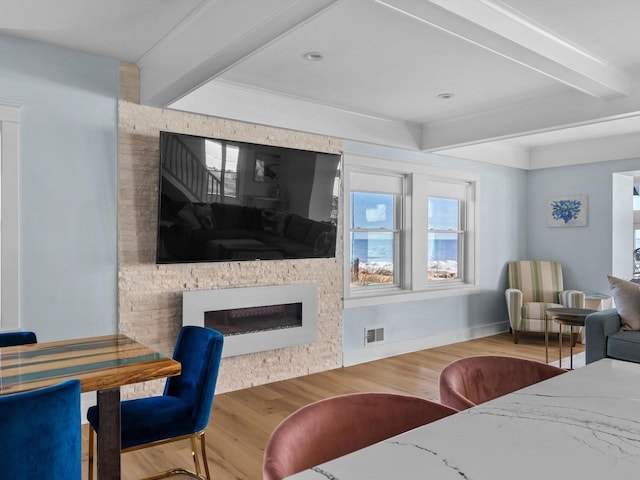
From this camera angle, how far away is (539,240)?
6.47 meters

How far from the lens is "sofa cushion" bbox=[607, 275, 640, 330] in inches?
151

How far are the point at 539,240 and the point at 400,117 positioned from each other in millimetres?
2927

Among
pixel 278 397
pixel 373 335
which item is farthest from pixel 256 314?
pixel 373 335

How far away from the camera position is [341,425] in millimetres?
1187

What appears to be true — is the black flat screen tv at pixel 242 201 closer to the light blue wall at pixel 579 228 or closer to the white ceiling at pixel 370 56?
the white ceiling at pixel 370 56

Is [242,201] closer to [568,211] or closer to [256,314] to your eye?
[256,314]

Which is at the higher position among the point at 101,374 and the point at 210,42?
the point at 210,42

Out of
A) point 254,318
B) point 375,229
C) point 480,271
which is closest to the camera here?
point 254,318

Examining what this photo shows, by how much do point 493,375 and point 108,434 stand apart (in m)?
1.38

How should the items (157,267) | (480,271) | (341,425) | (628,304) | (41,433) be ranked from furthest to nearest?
(480,271) → (628,304) → (157,267) → (41,433) → (341,425)

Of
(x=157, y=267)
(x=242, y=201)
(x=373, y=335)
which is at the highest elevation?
(x=242, y=201)

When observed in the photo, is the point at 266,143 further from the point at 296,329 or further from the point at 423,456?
the point at 423,456

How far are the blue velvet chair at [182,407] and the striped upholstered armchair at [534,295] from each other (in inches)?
171

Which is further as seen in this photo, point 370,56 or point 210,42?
point 370,56
